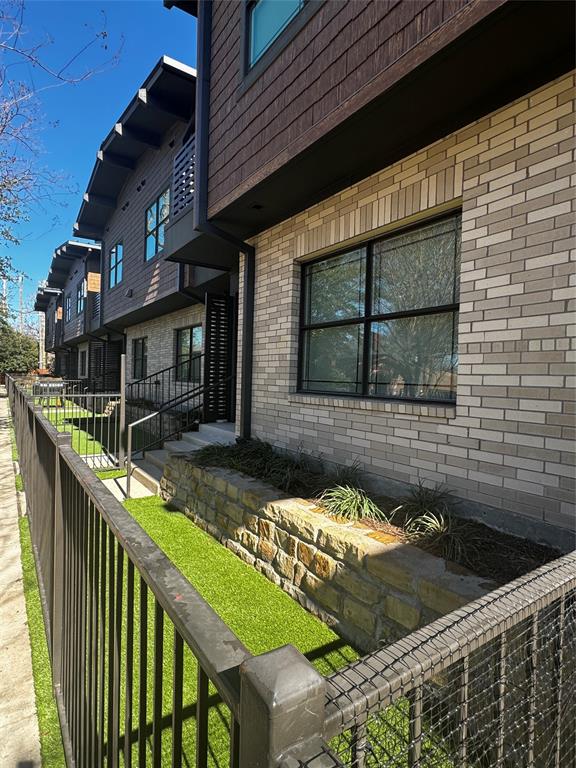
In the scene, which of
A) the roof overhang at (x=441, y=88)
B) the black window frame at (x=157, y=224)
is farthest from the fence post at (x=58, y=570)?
the black window frame at (x=157, y=224)

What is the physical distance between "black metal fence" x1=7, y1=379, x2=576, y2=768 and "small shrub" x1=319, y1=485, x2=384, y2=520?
1.29m

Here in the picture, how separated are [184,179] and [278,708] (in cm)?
726

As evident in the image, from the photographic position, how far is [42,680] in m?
2.27

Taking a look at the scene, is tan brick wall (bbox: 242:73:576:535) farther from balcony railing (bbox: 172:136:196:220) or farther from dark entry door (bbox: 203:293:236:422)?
dark entry door (bbox: 203:293:236:422)

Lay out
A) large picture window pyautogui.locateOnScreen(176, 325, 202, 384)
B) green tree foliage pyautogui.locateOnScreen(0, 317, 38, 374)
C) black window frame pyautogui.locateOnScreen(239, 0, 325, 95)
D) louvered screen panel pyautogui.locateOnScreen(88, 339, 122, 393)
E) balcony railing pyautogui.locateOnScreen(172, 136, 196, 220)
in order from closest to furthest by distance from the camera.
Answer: black window frame pyautogui.locateOnScreen(239, 0, 325, 95) → balcony railing pyautogui.locateOnScreen(172, 136, 196, 220) → large picture window pyautogui.locateOnScreen(176, 325, 202, 384) → louvered screen panel pyautogui.locateOnScreen(88, 339, 122, 393) → green tree foliage pyautogui.locateOnScreen(0, 317, 38, 374)

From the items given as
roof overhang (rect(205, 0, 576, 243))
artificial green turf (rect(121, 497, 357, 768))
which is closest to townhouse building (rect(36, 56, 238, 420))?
roof overhang (rect(205, 0, 576, 243))

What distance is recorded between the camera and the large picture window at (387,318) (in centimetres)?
345

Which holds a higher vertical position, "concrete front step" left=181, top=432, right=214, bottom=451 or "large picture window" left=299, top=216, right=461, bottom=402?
"large picture window" left=299, top=216, right=461, bottom=402

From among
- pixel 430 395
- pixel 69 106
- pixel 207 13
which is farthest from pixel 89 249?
pixel 430 395

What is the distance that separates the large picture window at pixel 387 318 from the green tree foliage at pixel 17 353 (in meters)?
31.2

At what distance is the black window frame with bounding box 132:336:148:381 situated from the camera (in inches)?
503

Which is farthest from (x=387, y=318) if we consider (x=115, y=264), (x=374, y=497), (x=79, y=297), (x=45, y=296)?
(x=45, y=296)

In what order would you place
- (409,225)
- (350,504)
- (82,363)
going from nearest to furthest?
(350,504)
(409,225)
(82,363)

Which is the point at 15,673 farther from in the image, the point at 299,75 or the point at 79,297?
the point at 79,297
